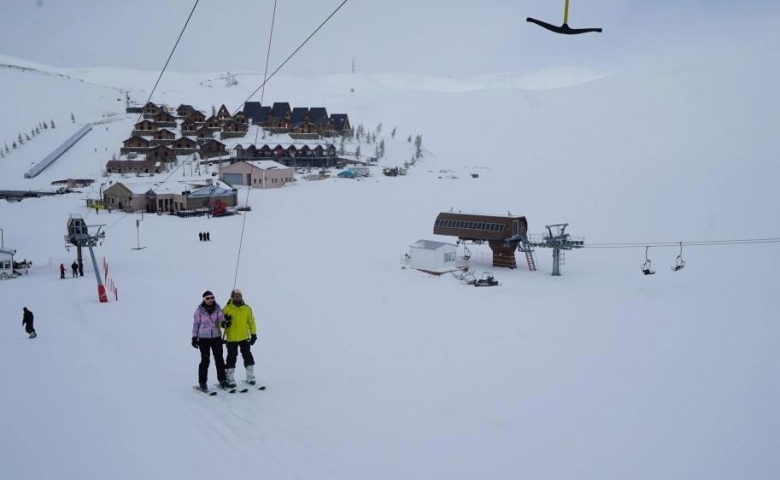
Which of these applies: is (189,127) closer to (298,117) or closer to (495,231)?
(298,117)

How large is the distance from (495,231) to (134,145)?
42813mm

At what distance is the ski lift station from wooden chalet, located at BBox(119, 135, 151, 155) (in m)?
41.0

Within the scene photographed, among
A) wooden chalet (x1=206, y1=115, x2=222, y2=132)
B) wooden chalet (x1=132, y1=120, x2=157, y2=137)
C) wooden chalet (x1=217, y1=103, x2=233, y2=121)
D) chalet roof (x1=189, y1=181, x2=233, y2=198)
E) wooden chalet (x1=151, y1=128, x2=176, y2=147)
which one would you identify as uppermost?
wooden chalet (x1=217, y1=103, x2=233, y2=121)

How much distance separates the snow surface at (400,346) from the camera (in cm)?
599

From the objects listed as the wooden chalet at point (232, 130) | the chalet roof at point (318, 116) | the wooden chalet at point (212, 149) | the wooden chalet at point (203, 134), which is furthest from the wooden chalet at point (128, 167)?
the chalet roof at point (318, 116)

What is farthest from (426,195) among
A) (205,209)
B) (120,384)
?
(120,384)

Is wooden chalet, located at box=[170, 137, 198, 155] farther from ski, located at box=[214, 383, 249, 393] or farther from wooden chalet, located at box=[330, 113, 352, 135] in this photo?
ski, located at box=[214, 383, 249, 393]

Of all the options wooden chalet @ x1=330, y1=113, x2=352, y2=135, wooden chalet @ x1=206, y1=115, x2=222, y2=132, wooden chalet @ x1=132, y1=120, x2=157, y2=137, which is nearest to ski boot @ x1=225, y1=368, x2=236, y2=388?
wooden chalet @ x1=132, y1=120, x2=157, y2=137

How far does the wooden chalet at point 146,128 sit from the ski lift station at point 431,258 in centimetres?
4570

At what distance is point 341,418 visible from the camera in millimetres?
6875

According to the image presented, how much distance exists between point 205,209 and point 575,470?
31.1m

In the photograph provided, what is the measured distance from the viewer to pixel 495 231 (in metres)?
23.1

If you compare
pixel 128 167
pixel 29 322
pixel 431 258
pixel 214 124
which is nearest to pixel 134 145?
pixel 128 167

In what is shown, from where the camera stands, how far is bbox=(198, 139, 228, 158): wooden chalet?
181ft
